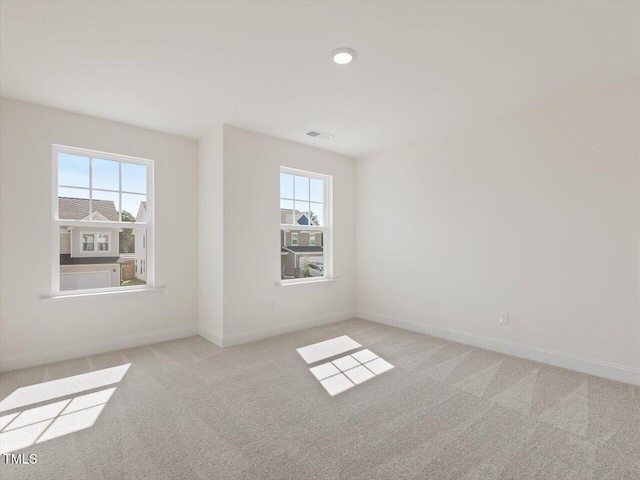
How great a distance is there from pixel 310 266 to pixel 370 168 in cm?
175

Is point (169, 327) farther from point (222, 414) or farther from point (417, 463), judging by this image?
point (417, 463)

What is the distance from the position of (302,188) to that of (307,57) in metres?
2.50

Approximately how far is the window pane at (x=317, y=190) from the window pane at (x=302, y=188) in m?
0.11

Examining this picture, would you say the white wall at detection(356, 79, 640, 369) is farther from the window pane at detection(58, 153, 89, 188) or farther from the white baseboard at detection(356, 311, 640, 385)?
the window pane at detection(58, 153, 89, 188)

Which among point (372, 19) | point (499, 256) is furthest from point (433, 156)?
point (372, 19)

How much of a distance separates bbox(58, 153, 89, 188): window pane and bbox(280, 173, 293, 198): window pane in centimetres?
224

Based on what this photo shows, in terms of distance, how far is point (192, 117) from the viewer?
3721 millimetres

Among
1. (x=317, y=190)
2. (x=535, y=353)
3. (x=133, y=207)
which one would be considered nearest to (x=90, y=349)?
(x=133, y=207)

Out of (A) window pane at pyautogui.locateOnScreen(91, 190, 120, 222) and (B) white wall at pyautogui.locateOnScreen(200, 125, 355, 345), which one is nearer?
(A) window pane at pyautogui.locateOnScreen(91, 190, 120, 222)

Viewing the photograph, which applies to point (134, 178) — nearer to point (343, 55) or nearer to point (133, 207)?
point (133, 207)

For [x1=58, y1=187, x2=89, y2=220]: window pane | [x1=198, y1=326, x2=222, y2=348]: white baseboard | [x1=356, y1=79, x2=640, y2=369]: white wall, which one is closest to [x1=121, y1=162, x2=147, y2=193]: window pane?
[x1=58, y1=187, x2=89, y2=220]: window pane

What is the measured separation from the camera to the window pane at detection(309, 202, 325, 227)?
5113 millimetres

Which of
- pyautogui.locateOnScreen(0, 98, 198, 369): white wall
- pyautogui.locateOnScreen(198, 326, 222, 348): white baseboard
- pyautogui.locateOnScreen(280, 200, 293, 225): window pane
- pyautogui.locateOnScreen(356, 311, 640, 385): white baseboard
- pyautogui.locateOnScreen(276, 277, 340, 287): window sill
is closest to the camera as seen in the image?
pyautogui.locateOnScreen(356, 311, 640, 385): white baseboard

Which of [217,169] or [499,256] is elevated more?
[217,169]
